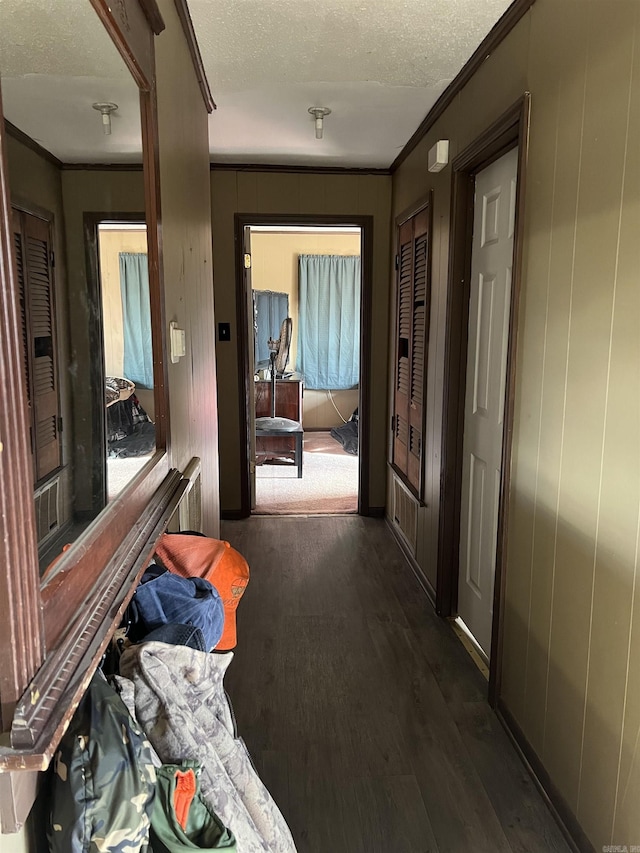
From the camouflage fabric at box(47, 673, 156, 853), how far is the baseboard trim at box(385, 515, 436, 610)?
2289 mm

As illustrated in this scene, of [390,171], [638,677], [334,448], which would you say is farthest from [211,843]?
[334,448]

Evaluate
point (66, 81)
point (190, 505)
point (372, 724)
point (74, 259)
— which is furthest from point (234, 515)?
point (66, 81)

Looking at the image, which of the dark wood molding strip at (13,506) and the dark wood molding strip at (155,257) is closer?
the dark wood molding strip at (13,506)

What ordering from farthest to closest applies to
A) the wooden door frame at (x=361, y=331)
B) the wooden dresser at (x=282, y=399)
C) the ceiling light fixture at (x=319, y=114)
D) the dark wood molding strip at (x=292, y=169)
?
the wooden dresser at (x=282, y=399) → the wooden door frame at (x=361, y=331) → the dark wood molding strip at (x=292, y=169) → the ceiling light fixture at (x=319, y=114)

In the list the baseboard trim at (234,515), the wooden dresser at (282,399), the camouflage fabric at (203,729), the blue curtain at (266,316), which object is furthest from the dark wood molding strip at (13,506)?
the blue curtain at (266,316)

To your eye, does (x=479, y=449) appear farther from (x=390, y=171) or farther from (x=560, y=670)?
(x=390, y=171)

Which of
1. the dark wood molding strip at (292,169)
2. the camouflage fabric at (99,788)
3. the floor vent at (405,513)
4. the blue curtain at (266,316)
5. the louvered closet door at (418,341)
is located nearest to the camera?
the camouflage fabric at (99,788)

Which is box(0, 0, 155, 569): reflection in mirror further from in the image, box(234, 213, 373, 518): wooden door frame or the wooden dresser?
the wooden dresser

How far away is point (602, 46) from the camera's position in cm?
145

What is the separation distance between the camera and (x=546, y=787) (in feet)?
5.75

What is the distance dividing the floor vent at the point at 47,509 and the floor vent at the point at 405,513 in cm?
259

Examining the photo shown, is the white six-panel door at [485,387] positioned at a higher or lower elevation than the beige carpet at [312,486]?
higher

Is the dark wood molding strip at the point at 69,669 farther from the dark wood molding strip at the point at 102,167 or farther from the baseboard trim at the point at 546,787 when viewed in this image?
the baseboard trim at the point at 546,787

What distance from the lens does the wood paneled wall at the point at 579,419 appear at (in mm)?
1361
